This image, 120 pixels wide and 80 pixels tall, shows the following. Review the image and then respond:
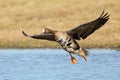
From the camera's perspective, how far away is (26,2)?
149ft

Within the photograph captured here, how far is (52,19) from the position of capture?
132 ft

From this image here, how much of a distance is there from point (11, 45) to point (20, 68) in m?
6.63

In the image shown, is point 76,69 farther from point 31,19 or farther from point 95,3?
point 95,3

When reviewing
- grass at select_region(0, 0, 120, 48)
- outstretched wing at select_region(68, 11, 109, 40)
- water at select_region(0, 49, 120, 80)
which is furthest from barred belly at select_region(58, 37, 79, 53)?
grass at select_region(0, 0, 120, 48)

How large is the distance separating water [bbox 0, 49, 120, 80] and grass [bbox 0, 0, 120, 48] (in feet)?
4.79

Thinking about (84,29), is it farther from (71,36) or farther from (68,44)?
(68,44)

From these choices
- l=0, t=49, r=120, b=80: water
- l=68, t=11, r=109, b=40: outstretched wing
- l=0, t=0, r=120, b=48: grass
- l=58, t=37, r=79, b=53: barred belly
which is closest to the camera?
l=58, t=37, r=79, b=53: barred belly

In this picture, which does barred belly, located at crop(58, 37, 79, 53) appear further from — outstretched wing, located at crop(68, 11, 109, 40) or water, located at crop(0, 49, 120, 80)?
water, located at crop(0, 49, 120, 80)

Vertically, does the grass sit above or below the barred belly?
above

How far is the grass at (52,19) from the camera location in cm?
3225

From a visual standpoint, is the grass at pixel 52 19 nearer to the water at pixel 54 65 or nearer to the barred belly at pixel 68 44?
the water at pixel 54 65

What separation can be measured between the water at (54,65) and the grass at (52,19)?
146cm

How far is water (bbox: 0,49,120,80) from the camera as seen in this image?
23.5m

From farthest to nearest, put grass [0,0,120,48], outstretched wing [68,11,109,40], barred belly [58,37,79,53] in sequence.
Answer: grass [0,0,120,48] < outstretched wing [68,11,109,40] < barred belly [58,37,79,53]
